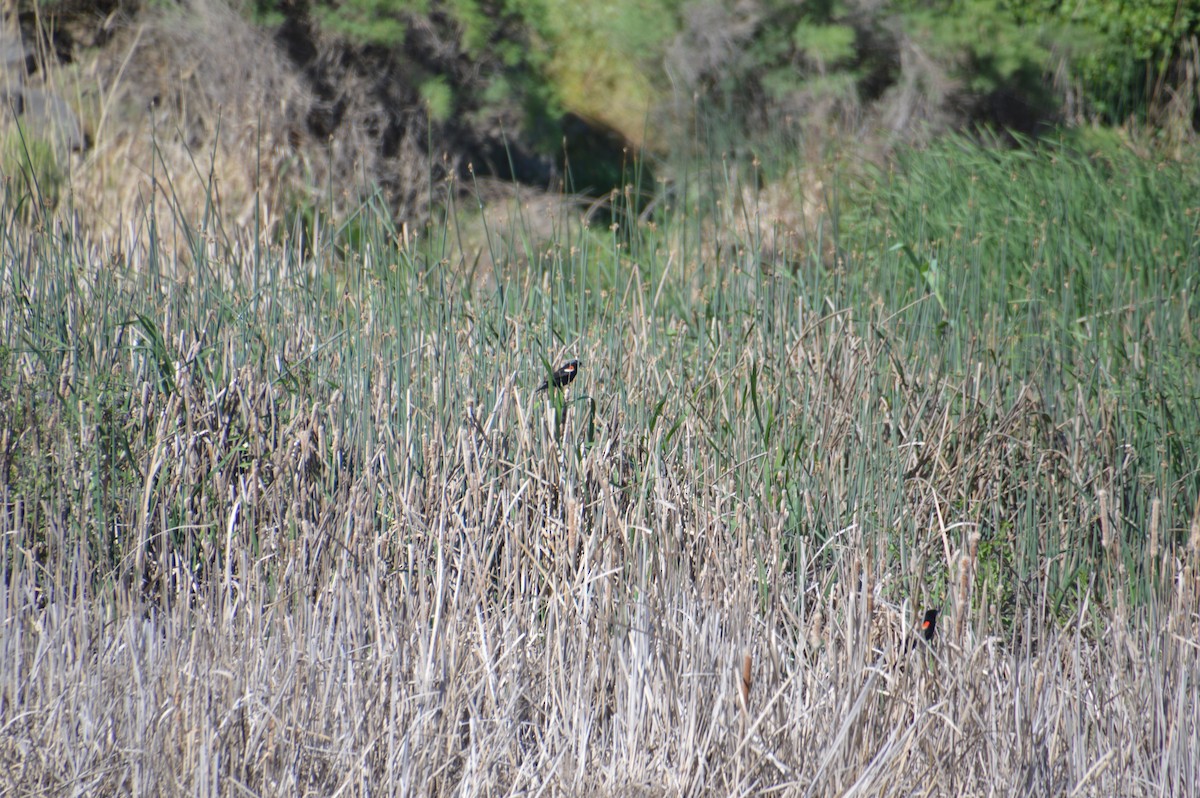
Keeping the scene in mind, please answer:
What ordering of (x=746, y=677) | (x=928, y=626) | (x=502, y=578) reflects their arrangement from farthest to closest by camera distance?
(x=502, y=578)
(x=928, y=626)
(x=746, y=677)

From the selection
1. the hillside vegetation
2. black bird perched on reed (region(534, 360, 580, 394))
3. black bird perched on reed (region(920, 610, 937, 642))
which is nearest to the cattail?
the hillside vegetation

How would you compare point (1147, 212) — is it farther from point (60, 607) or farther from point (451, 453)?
point (60, 607)

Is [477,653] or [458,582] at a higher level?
[458,582]

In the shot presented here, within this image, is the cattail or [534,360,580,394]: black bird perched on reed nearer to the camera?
the cattail

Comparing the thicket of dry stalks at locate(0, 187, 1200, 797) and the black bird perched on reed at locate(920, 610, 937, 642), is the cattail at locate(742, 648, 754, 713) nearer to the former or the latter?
the thicket of dry stalks at locate(0, 187, 1200, 797)

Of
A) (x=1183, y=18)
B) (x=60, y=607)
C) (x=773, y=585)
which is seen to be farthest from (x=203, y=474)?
(x=1183, y=18)

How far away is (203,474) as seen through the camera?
7.71ft

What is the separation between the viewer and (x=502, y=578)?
2215 mm

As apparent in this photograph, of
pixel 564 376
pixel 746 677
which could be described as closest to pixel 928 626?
pixel 746 677

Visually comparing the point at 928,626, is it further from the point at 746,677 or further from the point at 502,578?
the point at 502,578

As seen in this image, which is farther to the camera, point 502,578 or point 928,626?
point 502,578

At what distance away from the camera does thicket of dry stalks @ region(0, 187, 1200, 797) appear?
179cm

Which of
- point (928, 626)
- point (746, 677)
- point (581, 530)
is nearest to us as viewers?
point (746, 677)

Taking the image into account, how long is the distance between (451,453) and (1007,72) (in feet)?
16.2
